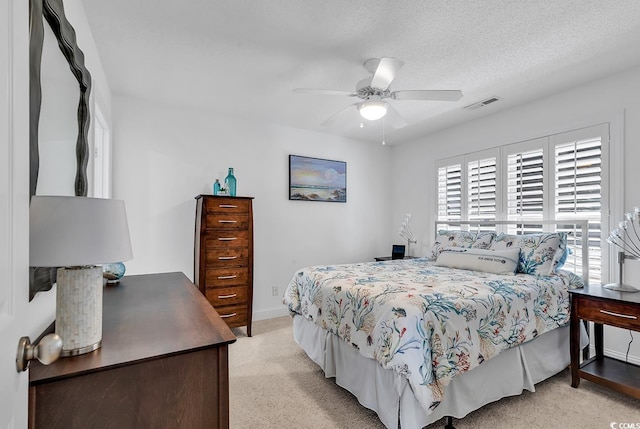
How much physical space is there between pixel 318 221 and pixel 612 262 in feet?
10.2

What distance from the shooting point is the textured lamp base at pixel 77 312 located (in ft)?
3.13

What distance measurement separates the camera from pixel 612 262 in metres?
2.79

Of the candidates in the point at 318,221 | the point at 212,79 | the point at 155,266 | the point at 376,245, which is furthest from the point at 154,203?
the point at 376,245

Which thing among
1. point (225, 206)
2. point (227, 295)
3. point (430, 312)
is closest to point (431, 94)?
point (430, 312)

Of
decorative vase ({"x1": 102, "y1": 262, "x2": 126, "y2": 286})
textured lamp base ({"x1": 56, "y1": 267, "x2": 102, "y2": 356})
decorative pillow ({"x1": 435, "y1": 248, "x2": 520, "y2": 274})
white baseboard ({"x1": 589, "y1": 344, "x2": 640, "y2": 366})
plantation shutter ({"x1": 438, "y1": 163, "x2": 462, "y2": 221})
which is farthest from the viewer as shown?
plantation shutter ({"x1": 438, "y1": 163, "x2": 462, "y2": 221})

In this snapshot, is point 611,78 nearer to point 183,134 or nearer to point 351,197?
point 351,197

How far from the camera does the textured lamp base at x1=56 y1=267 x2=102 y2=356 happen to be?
0.95 metres

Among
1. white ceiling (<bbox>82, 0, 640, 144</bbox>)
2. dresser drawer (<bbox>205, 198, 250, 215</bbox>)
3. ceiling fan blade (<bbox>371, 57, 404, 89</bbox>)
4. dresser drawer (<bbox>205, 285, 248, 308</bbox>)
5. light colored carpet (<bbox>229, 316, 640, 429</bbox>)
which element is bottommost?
light colored carpet (<bbox>229, 316, 640, 429</bbox>)

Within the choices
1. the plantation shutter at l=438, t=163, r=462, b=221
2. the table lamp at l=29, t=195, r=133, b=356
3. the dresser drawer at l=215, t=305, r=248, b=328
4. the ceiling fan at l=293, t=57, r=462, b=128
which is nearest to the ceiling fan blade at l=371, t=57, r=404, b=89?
the ceiling fan at l=293, t=57, r=462, b=128

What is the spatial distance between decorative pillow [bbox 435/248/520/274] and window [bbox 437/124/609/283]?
2.19 feet

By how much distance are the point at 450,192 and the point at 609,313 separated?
2.25 m

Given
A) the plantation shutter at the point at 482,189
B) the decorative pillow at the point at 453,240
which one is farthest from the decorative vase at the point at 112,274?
the plantation shutter at the point at 482,189

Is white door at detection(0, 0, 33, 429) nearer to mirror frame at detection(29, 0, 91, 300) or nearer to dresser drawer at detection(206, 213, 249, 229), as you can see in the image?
mirror frame at detection(29, 0, 91, 300)

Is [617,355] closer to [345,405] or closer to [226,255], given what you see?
[345,405]
